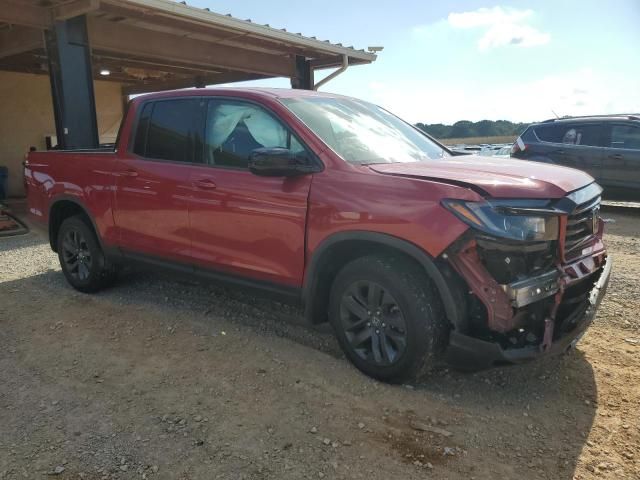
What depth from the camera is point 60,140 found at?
27.4ft

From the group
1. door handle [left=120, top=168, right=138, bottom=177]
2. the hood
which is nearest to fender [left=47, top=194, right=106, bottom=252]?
door handle [left=120, top=168, right=138, bottom=177]

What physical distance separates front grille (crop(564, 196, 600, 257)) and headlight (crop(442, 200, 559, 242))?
0.78ft

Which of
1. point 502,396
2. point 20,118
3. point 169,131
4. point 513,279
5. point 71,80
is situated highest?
point 71,80

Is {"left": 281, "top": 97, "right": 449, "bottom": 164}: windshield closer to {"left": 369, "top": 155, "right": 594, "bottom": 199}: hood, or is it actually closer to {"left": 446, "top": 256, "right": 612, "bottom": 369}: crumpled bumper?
{"left": 369, "top": 155, "right": 594, "bottom": 199}: hood

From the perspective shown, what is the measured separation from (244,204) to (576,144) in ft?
26.6

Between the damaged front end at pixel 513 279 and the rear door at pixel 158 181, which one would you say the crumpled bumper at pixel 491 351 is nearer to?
the damaged front end at pixel 513 279

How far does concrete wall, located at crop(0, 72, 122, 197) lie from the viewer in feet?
44.0

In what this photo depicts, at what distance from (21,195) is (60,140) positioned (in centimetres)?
637

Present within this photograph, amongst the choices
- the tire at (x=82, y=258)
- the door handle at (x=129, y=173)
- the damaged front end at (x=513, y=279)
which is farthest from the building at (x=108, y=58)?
the damaged front end at (x=513, y=279)

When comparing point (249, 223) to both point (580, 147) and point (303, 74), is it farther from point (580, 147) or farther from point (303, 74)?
point (303, 74)

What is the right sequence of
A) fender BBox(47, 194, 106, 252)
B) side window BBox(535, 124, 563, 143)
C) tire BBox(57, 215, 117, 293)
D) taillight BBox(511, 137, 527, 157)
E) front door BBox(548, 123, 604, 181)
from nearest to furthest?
fender BBox(47, 194, 106, 252) < tire BBox(57, 215, 117, 293) < front door BBox(548, 123, 604, 181) < side window BBox(535, 124, 563, 143) < taillight BBox(511, 137, 527, 157)

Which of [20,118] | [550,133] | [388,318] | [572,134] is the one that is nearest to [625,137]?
[572,134]

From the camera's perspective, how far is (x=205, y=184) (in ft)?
12.9

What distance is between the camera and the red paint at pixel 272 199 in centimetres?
293
